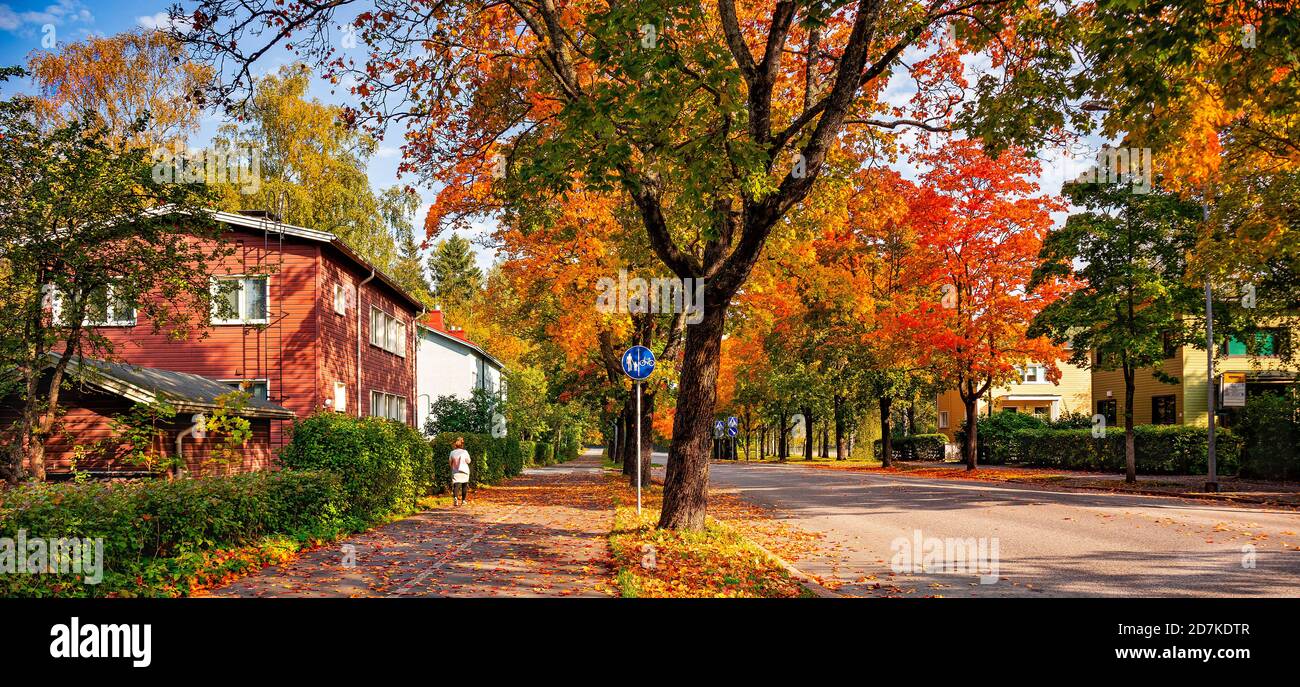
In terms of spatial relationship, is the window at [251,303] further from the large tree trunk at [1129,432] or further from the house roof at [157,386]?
the large tree trunk at [1129,432]

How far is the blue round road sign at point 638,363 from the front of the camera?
49.2ft

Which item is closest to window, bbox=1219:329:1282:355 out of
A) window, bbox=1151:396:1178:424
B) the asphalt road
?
window, bbox=1151:396:1178:424

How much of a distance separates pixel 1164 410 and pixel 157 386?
41.9 metres

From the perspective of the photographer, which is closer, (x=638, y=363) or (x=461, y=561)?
(x=461, y=561)

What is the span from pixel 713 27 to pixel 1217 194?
1283 cm

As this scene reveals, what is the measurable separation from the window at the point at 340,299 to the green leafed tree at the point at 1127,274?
20901 mm

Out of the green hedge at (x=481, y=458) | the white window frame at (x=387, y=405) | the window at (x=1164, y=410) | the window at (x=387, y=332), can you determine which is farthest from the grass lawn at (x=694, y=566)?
the window at (x=1164, y=410)

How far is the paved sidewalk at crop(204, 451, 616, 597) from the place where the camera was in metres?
8.89

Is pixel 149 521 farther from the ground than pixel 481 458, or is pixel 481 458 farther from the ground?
pixel 149 521

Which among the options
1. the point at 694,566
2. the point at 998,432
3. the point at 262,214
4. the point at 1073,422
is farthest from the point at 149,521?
the point at 1073,422

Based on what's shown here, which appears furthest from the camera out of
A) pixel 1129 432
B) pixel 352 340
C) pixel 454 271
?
pixel 454 271

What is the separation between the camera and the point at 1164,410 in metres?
40.5

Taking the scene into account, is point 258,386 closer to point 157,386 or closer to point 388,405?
point 157,386

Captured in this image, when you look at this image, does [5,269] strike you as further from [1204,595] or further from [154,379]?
[1204,595]
